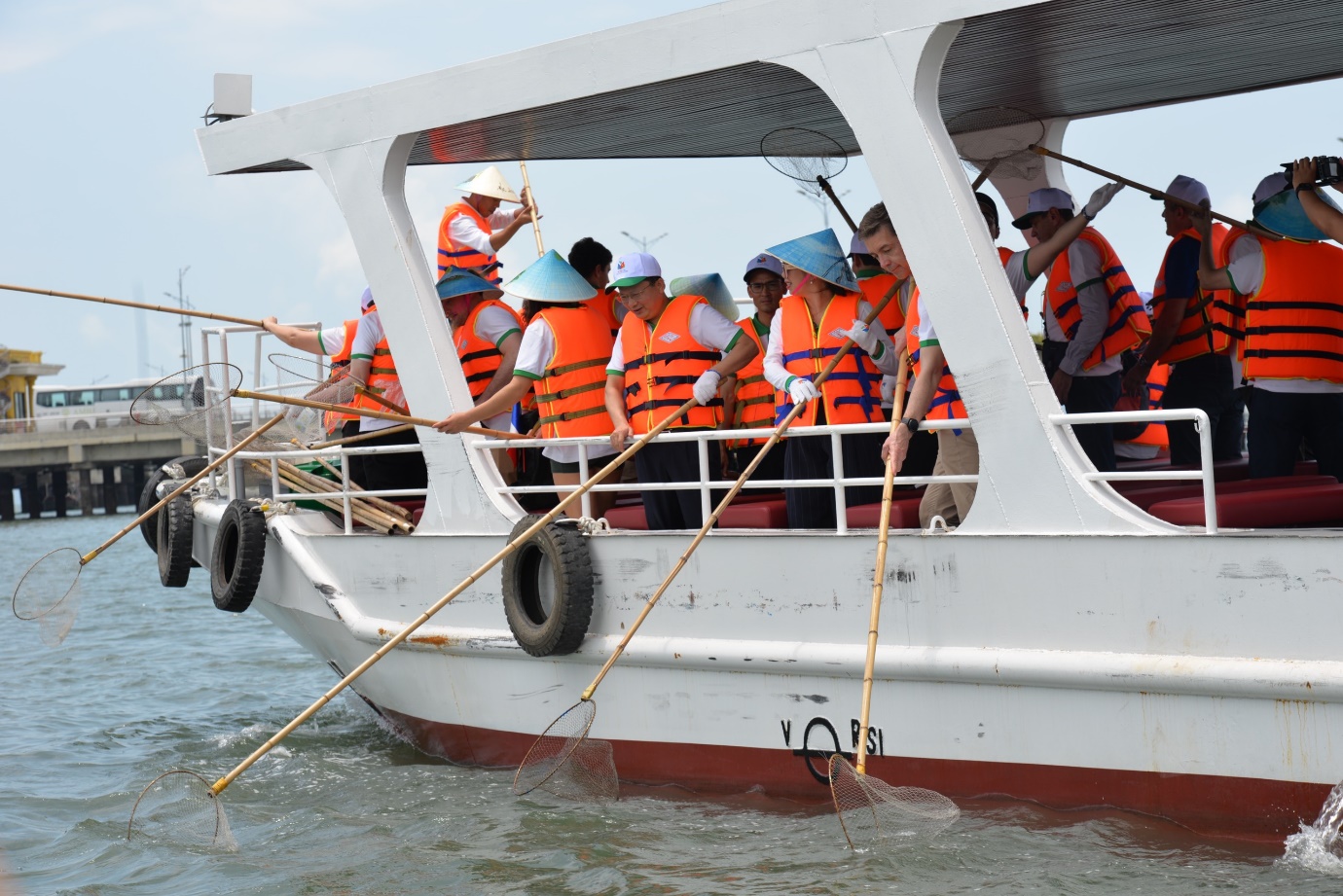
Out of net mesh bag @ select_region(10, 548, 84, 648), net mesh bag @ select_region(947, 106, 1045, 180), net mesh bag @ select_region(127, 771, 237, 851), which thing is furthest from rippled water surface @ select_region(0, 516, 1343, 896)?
net mesh bag @ select_region(947, 106, 1045, 180)

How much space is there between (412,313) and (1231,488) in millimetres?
3765

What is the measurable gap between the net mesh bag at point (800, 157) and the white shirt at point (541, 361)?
1417mm

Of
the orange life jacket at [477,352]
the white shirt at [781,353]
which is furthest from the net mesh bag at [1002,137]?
the orange life jacket at [477,352]

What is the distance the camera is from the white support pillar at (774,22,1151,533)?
4914 mm

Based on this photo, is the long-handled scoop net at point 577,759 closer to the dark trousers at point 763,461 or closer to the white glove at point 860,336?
the white glove at point 860,336

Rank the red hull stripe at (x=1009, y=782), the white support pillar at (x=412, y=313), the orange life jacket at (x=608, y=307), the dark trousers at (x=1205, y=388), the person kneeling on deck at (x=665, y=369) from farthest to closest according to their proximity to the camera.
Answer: the orange life jacket at (x=608, y=307), the dark trousers at (x=1205, y=388), the white support pillar at (x=412, y=313), the person kneeling on deck at (x=665, y=369), the red hull stripe at (x=1009, y=782)

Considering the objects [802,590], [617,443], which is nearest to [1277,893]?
[802,590]

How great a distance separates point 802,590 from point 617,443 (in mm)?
Result: 1231

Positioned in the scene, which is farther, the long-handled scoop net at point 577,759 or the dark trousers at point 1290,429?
the long-handled scoop net at point 577,759

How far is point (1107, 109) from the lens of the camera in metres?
7.94

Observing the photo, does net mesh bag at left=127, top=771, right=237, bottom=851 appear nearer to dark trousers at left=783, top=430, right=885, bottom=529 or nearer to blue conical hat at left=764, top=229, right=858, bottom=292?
dark trousers at left=783, top=430, right=885, bottom=529

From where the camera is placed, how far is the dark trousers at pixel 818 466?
5980 mm

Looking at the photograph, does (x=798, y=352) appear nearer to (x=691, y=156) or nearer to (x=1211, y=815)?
(x=1211, y=815)

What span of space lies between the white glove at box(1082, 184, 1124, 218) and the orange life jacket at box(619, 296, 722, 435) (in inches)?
68.6
